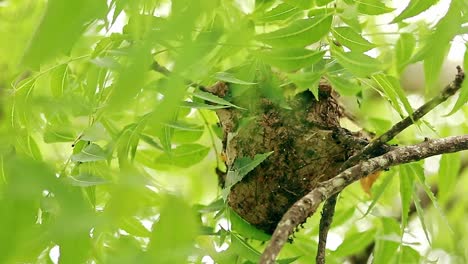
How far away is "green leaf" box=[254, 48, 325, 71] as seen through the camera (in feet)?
2.79

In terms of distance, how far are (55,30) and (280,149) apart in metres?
0.70

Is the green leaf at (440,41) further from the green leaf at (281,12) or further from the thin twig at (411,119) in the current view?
the green leaf at (281,12)

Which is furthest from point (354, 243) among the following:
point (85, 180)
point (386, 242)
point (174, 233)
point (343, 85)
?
point (174, 233)

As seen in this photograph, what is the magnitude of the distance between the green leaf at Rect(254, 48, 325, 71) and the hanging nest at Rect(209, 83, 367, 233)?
0.73ft

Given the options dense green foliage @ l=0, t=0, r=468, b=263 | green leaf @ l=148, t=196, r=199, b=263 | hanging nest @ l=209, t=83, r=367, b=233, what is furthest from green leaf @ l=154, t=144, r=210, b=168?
green leaf @ l=148, t=196, r=199, b=263

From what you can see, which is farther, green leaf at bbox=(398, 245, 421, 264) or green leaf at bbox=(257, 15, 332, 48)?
green leaf at bbox=(398, 245, 421, 264)

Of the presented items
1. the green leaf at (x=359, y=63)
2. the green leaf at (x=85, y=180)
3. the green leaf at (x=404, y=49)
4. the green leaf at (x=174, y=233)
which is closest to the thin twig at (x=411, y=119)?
the green leaf at (x=359, y=63)

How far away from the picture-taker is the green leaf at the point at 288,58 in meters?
0.85

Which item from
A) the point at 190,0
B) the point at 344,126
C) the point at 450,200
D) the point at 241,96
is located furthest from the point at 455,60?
the point at 190,0

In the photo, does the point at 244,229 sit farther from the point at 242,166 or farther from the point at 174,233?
the point at 174,233

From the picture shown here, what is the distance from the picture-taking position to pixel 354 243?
51.3 inches

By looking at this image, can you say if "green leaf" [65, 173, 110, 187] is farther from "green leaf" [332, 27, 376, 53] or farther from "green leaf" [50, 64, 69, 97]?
"green leaf" [332, 27, 376, 53]

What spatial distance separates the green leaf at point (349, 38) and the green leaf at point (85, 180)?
1.14 feet

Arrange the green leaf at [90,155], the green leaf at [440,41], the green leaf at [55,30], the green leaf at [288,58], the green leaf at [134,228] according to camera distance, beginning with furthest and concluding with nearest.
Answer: the green leaf at [134,228], the green leaf at [90,155], the green leaf at [288,58], the green leaf at [440,41], the green leaf at [55,30]
